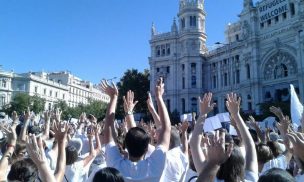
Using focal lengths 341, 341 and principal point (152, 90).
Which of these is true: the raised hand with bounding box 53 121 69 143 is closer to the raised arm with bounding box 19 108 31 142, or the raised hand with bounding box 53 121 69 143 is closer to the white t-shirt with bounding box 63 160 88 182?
the white t-shirt with bounding box 63 160 88 182

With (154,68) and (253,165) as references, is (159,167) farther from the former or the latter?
(154,68)

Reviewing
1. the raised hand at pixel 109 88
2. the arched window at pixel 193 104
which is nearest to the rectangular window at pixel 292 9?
the arched window at pixel 193 104

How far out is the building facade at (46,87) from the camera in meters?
74.4

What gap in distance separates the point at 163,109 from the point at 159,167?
0.96 m

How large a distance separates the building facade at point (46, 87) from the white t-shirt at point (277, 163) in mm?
69928

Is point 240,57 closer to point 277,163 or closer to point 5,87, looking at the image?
point 277,163

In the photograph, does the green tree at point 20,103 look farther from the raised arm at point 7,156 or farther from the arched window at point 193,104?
the raised arm at point 7,156

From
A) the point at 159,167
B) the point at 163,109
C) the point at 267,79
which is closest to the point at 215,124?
the point at 163,109

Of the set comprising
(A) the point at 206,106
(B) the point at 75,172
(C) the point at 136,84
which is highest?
(C) the point at 136,84

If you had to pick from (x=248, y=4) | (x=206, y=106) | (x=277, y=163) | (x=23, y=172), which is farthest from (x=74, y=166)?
(x=248, y=4)

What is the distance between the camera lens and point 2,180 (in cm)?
422

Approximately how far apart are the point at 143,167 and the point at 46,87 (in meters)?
82.6

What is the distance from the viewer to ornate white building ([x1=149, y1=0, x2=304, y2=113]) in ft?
144

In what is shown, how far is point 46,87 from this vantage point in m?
82.4
